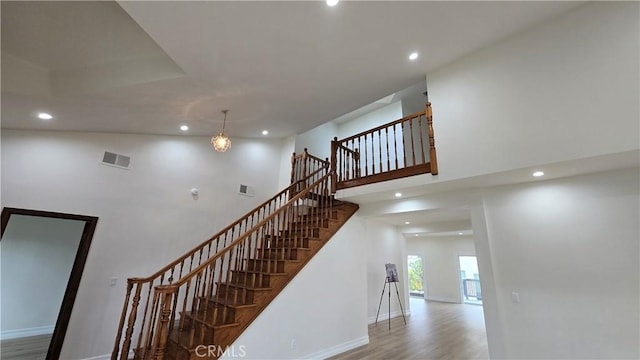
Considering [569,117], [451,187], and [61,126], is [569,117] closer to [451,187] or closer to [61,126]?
[451,187]

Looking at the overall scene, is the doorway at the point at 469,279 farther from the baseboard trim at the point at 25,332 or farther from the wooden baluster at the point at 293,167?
the baseboard trim at the point at 25,332

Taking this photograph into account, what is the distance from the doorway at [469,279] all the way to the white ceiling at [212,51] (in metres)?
8.86

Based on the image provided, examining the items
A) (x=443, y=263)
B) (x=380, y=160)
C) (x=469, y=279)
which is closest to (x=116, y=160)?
(x=380, y=160)

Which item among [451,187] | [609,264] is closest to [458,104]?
[451,187]

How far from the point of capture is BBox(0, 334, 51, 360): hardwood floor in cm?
413

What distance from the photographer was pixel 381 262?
24.5 feet

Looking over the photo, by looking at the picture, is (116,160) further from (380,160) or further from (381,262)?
(381,262)

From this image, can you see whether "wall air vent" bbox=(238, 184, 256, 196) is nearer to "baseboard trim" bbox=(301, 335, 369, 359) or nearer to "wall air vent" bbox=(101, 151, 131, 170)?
"wall air vent" bbox=(101, 151, 131, 170)

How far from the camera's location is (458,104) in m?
3.86

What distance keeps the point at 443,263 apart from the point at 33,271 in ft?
39.5

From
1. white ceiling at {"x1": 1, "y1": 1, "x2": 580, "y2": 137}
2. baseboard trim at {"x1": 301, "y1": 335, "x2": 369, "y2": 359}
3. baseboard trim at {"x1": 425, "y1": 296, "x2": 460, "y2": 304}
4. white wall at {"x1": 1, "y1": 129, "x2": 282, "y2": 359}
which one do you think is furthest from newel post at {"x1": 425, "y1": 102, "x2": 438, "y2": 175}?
baseboard trim at {"x1": 425, "y1": 296, "x2": 460, "y2": 304}

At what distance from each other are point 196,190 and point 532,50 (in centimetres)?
568

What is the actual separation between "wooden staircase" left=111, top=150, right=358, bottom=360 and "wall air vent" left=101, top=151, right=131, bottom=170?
1942mm

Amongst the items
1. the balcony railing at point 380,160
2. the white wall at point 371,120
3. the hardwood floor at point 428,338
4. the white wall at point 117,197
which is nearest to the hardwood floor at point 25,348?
the white wall at point 117,197
